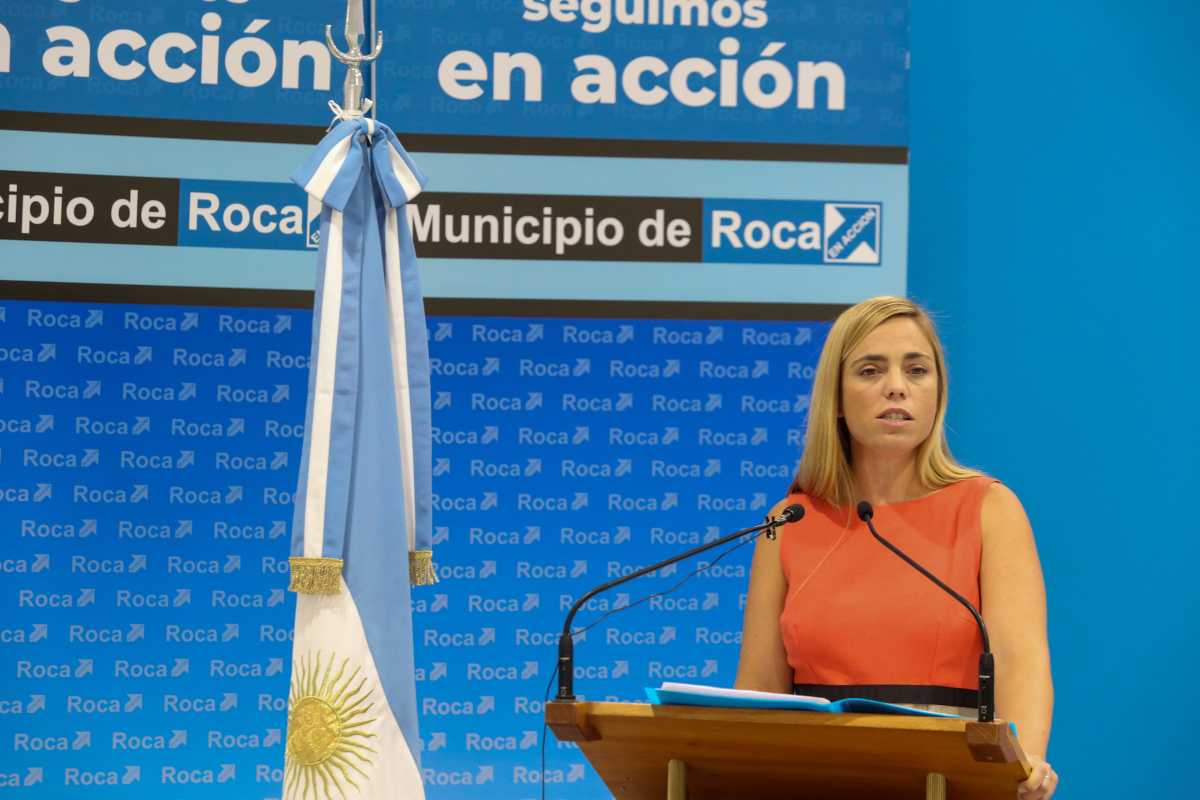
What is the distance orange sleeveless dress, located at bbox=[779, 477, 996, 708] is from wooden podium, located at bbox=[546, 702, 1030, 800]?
1.63 ft

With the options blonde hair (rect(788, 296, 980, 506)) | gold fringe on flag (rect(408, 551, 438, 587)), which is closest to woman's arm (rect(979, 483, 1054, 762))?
blonde hair (rect(788, 296, 980, 506))

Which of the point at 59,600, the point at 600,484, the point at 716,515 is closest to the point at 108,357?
the point at 59,600

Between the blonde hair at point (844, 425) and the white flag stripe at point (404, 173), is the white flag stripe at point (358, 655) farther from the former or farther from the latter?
the blonde hair at point (844, 425)

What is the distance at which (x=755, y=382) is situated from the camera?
3.65m

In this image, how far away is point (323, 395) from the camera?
284cm

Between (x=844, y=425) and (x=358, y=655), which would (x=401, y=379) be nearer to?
(x=358, y=655)

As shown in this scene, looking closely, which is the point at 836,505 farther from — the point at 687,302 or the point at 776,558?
the point at 687,302

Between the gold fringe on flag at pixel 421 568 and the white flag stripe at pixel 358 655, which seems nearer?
the white flag stripe at pixel 358 655

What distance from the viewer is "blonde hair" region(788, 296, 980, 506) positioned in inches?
101

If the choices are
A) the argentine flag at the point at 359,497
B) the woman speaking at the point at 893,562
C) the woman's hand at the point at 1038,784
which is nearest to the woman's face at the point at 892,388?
the woman speaking at the point at 893,562

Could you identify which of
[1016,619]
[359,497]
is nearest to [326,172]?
[359,497]

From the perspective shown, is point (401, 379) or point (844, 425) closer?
point (844, 425)

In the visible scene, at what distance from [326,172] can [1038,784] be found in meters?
1.82

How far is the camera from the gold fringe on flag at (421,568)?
2951mm
